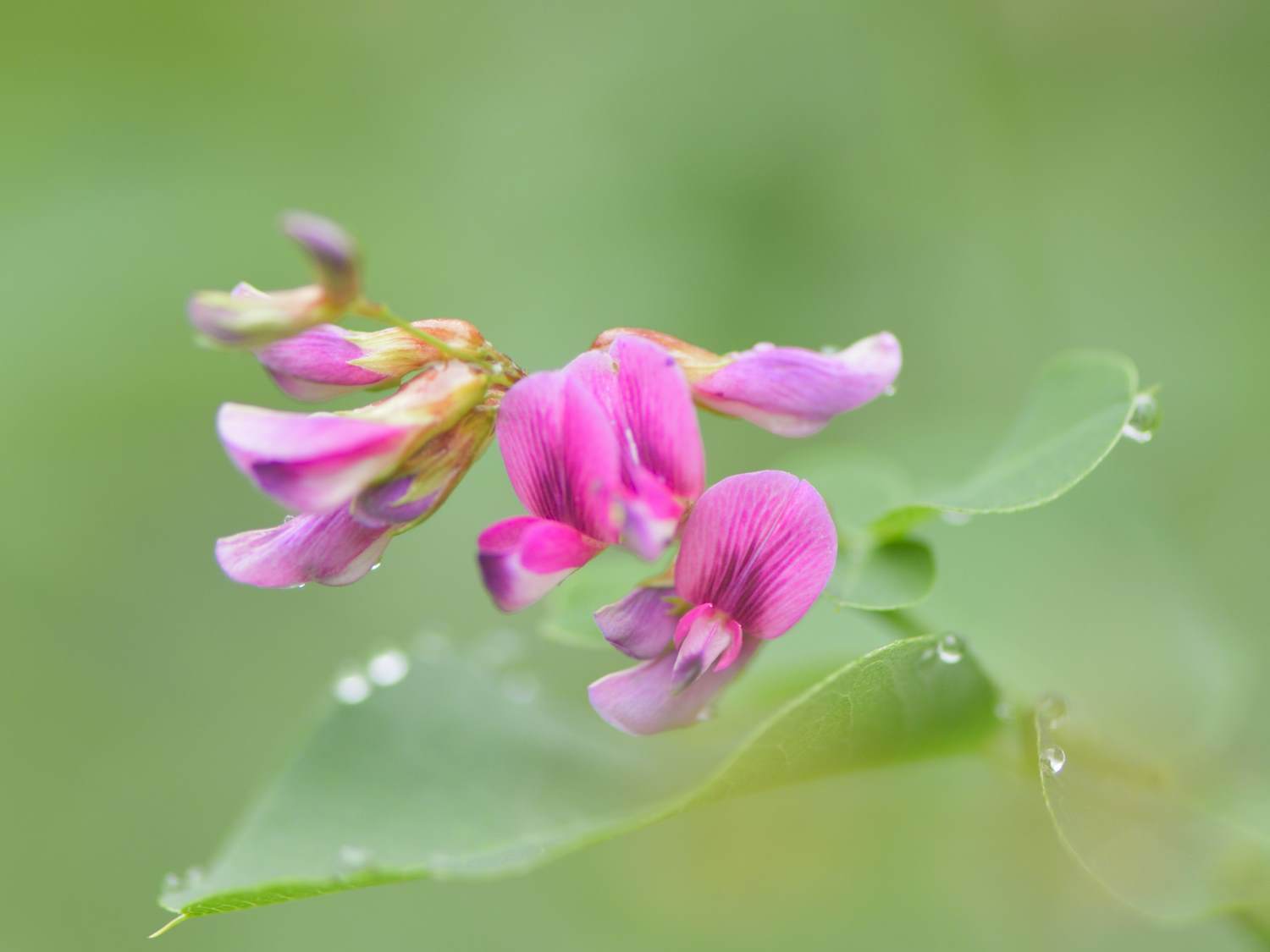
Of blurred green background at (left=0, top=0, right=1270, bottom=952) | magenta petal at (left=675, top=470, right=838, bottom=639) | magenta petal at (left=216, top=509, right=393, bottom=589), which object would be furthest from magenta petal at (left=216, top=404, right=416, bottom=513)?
blurred green background at (left=0, top=0, right=1270, bottom=952)

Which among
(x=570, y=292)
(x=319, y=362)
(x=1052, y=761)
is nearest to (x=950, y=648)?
(x=1052, y=761)

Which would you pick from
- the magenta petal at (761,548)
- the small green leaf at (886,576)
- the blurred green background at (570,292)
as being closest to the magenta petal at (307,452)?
the magenta petal at (761,548)

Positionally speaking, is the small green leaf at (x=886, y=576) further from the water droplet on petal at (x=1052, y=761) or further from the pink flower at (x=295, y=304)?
the pink flower at (x=295, y=304)

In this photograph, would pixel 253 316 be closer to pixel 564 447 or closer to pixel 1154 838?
pixel 564 447

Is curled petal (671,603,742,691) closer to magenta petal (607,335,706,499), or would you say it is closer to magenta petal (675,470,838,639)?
magenta petal (675,470,838,639)

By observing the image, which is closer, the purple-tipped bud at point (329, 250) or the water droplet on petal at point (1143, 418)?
the purple-tipped bud at point (329, 250)

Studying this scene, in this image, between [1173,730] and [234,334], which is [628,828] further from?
[1173,730]

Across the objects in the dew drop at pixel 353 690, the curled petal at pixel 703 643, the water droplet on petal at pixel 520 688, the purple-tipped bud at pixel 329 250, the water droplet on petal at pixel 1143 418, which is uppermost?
the purple-tipped bud at pixel 329 250
